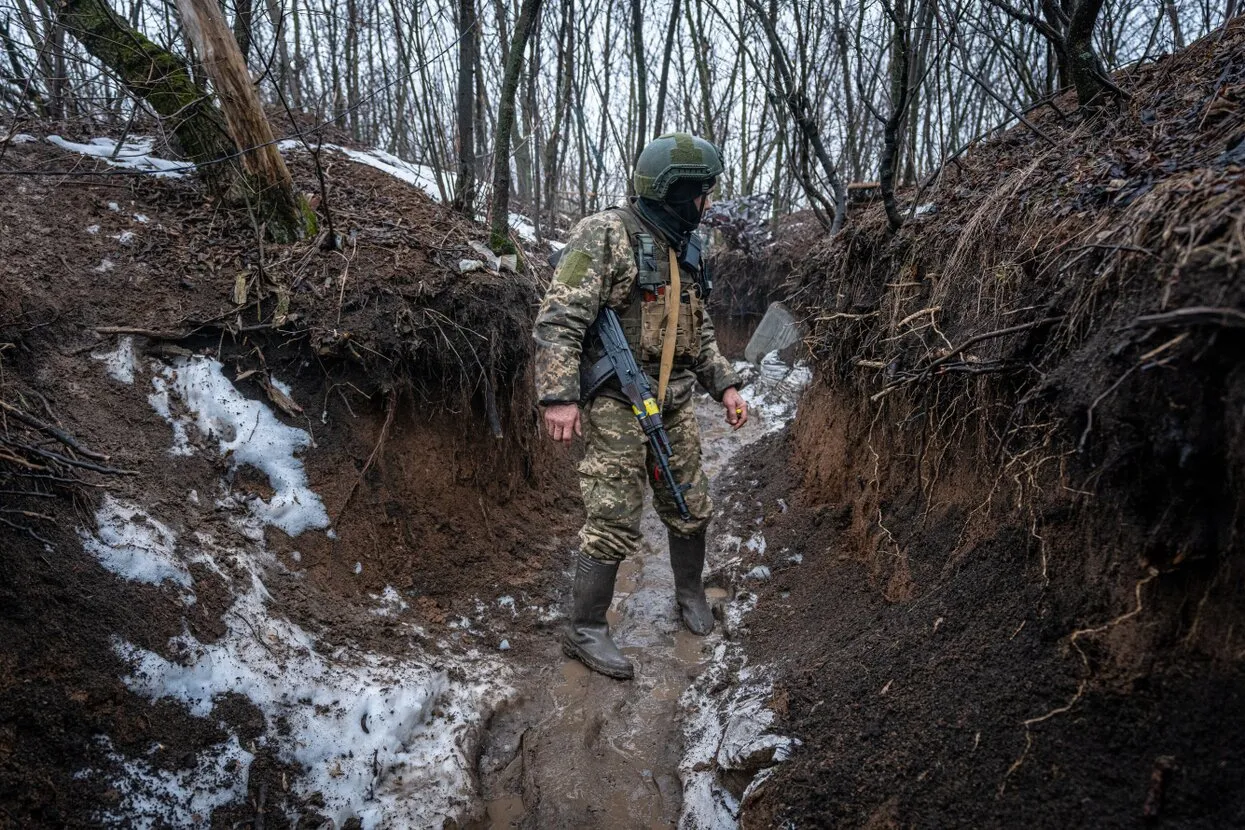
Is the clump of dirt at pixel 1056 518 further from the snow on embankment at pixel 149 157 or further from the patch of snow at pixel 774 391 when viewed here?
the snow on embankment at pixel 149 157

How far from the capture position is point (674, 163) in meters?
3.26

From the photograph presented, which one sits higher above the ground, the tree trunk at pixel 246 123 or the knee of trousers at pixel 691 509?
the tree trunk at pixel 246 123

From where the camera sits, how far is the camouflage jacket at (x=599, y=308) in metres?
3.10

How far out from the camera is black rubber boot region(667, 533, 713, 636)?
142 inches

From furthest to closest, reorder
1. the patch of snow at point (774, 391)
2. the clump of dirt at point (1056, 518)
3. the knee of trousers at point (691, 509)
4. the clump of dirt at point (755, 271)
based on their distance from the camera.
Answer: the clump of dirt at point (755, 271) → the patch of snow at point (774, 391) → the knee of trousers at point (691, 509) → the clump of dirt at point (1056, 518)

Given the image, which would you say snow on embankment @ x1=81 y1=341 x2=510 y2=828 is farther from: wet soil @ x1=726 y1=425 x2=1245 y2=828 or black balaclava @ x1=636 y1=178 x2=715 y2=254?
black balaclava @ x1=636 y1=178 x2=715 y2=254

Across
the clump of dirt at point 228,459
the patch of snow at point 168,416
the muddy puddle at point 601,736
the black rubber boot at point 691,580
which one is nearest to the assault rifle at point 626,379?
the black rubber boot at point 691,580

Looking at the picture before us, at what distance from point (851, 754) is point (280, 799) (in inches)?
73.8

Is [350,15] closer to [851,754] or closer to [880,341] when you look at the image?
[880,341]

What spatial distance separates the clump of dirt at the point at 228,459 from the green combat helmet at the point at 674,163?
4.22 ft

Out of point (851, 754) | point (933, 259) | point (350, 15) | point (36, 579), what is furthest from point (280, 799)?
point (350, 15)

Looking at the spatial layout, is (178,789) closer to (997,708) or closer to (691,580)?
(691,580)

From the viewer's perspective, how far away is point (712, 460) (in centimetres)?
628

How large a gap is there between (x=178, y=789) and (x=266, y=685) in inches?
16.7
